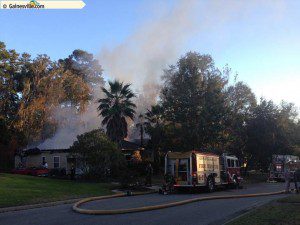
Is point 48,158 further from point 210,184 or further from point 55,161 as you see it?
point 210,184

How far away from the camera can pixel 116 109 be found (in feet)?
128

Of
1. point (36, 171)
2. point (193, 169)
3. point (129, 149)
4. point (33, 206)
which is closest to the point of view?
point (33, 206)

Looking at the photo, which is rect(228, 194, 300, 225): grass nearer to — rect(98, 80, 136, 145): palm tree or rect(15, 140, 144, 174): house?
rect(98, 80, 136, 145): palm tree

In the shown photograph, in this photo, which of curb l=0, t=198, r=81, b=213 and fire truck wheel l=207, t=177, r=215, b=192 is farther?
fire truck wheel l=207, t=177, r=215, b=192

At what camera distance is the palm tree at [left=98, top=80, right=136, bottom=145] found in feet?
128

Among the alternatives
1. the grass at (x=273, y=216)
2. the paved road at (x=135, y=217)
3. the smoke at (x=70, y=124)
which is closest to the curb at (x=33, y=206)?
the paved road at (x=135, y=217)

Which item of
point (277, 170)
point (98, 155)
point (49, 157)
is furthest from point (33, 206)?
point (277, 170)

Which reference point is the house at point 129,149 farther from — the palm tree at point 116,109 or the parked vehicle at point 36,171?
the parked vehicle at point 36,171

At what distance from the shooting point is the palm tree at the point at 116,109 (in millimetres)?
39000

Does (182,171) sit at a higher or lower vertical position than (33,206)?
higher

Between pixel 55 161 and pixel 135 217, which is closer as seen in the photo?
pixel 135 217

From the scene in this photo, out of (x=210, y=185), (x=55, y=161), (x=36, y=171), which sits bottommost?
(x=210, y=185)

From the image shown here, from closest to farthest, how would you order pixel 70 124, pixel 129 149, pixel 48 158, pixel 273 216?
pixel 273 216 → pixel 48 158 → pixel 129 149 → pixel 70 124

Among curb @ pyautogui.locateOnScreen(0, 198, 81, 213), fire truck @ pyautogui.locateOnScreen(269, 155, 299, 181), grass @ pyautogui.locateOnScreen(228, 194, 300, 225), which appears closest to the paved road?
curb @ pyautogui.locateOnScreen(0, 198, 81, 213)
